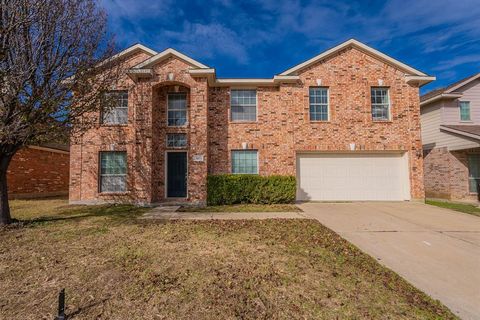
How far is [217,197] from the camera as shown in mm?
11125

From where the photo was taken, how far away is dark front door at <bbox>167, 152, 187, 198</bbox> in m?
12.0

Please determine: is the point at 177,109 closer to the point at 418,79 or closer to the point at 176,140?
the point at 176,140

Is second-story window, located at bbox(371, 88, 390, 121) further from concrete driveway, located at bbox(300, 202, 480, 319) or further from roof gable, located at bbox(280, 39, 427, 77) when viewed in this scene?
concrete driveway, located at bbox(300, 202, 480, 319)

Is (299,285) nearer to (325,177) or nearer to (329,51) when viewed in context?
(325,177)

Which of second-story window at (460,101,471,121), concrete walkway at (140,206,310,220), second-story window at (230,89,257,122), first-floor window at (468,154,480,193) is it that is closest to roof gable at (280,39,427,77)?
second-story window at (230,89,257,122)

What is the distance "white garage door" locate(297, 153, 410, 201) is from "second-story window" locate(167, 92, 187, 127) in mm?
6292

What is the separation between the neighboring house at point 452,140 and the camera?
1336 centimetres

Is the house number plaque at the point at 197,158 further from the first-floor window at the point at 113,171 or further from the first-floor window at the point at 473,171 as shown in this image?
the first-floor window at the point at 473,171

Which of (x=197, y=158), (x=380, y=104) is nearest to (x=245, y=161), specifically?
(x=197, y=158)

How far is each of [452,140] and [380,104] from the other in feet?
16.6

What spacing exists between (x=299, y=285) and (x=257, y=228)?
10.9 ft

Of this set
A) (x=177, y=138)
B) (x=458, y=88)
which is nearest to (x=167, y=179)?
(x=177, y=138)

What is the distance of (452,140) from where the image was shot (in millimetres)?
13414

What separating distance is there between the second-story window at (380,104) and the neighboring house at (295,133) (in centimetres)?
5
